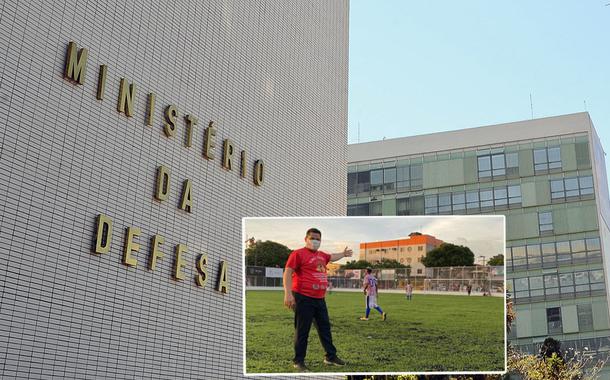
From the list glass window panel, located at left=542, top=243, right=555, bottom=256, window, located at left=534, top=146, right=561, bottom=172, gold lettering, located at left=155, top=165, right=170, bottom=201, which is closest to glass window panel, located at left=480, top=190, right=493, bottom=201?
window, located at left=534, top=146, right=561, bottom=172

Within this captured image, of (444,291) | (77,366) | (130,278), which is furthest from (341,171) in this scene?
(444,291)

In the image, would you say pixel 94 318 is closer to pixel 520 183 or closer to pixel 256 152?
pixel 256 152

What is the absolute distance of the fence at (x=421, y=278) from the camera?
15.4 ft

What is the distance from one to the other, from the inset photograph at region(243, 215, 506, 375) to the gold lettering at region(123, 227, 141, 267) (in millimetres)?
6460

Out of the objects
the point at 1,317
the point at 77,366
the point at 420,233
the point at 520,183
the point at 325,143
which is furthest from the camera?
the point at 520,183

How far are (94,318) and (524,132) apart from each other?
30678 millimetres

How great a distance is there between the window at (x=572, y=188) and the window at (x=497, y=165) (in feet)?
6.45

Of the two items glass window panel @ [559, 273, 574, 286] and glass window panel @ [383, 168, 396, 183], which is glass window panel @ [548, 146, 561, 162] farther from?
glass window panel @ [383, 168, 396, 183]

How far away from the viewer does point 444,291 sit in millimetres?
4844

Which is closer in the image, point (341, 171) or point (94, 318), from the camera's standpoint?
point (94, 318)

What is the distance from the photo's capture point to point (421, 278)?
4809mm

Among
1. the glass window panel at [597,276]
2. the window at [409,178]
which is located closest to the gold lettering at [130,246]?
the glass window panel at [597,276]

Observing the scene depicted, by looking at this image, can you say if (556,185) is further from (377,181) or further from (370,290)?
(370,290)

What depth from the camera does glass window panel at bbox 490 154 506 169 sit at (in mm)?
37781
